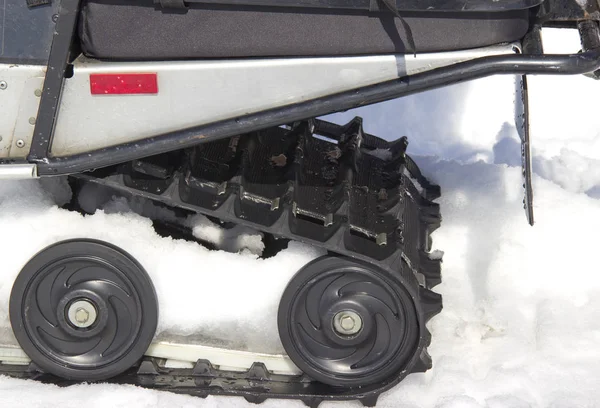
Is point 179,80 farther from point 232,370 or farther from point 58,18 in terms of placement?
point 232,370

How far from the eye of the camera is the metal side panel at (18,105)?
7.98 ft

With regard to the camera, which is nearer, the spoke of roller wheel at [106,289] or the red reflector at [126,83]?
the red reflector at [126,83]

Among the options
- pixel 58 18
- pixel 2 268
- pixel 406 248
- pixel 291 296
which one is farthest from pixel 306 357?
pixel 58 18

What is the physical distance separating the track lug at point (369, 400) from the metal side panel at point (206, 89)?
Answer: 941 mm

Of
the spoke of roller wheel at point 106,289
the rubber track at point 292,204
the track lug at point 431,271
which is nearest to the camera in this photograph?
the rubber track at point 292,204

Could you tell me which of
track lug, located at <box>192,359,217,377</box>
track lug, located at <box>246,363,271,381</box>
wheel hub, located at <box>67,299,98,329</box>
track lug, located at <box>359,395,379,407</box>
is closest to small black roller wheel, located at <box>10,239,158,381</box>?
wheel hub, located at <box>67,299,98,329</box>

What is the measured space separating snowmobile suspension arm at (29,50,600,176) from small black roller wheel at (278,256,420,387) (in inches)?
20.3

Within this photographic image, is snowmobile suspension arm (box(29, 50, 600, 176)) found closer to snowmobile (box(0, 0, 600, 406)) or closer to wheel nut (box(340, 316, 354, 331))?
snowmobile (box(0, 0, 600, 406))

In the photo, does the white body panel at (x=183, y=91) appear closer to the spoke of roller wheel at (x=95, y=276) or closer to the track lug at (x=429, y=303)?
the spoke of roller wheel at (x=95, y=276)

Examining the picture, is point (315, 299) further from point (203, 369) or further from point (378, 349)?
point (203, 369)

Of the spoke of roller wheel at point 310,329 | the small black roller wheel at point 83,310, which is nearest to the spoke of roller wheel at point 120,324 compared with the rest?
the small black roller wheel at point 83,310

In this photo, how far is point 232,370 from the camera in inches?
114

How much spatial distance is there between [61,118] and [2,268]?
61 cm

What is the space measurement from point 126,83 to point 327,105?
0.50m
